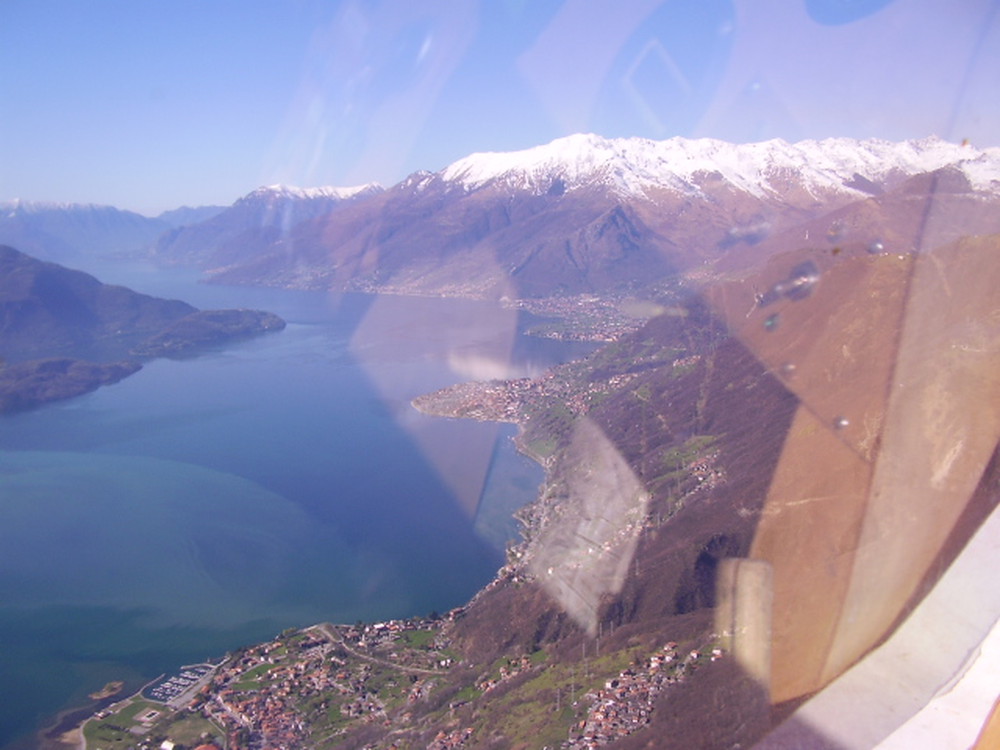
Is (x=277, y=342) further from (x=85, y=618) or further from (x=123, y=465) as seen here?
(x=85, y=618)

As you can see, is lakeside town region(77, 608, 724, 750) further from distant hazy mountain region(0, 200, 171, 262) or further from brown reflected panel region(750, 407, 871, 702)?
distant hazy mountain region(0, 200, 171, 262)

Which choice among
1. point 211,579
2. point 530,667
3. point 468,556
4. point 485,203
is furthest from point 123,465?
point 485,203

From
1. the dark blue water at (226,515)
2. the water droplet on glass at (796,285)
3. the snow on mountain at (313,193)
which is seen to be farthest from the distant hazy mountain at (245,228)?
the water droplet on glass at (796,285)

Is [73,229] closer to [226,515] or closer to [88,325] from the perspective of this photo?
[88,325]

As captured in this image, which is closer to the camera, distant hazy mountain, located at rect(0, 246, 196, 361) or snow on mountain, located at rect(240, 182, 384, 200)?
distant hazy mountain, located at rect(0, 246, 196, 361)

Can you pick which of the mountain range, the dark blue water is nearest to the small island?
the dark blue water

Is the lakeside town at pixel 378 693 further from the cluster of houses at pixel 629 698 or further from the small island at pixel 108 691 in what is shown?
the small island at pixel 108 691
